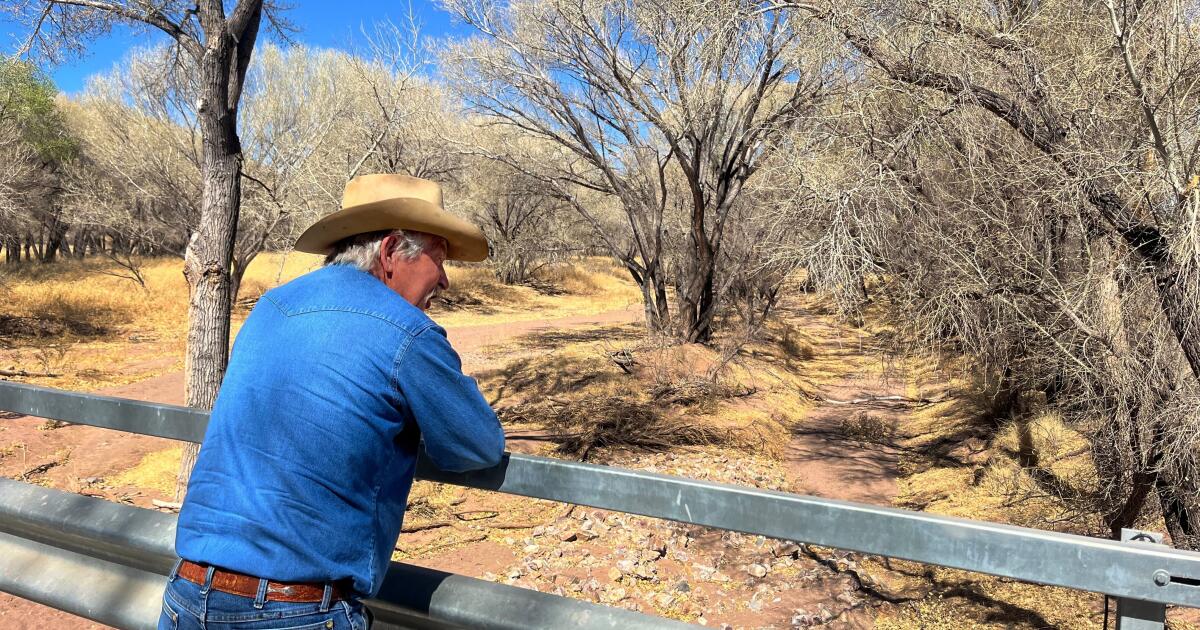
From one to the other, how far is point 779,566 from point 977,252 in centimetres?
339

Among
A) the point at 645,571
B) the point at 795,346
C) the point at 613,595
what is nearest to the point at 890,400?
the point at 795,346

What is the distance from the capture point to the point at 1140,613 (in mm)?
1328

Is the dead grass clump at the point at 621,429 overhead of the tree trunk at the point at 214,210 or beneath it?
beneath

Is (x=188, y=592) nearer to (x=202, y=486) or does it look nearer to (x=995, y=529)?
(x=202, y=486)

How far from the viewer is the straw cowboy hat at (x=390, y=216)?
5.80ft

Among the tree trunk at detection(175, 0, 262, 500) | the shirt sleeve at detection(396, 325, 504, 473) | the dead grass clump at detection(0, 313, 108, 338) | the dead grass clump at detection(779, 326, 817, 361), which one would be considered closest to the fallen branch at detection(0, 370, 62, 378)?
the dead grass clump at detection(0, 313, 108, 338)

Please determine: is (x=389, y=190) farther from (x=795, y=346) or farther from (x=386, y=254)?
(x=795, y=346)

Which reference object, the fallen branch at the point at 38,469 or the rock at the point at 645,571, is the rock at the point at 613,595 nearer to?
the rock at the point at 645,571

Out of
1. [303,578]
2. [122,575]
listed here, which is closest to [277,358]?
[303,578]

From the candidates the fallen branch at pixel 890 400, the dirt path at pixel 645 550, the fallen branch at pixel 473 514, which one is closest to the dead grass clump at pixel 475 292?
the fallen branch at pixel 890 400

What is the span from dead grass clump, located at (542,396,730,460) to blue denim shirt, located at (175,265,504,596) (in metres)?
8.20

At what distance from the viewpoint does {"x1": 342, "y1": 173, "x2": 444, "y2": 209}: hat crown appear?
6.17ft

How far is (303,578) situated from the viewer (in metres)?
1.51

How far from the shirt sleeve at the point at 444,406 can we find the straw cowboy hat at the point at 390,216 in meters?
0.33
